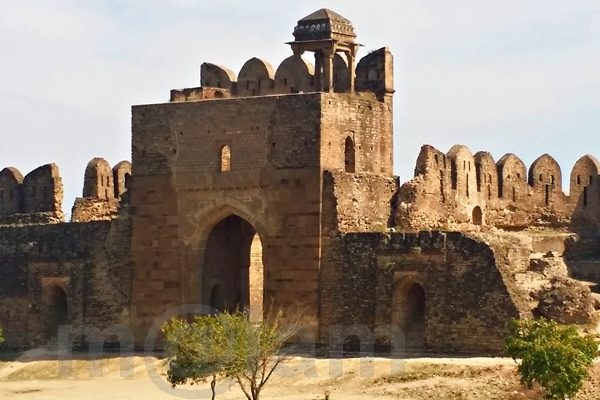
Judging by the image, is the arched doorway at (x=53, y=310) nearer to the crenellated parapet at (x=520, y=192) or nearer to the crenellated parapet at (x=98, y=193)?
the crenellated parapet at (x=98, y=193)

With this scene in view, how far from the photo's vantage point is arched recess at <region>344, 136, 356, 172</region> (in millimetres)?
34719

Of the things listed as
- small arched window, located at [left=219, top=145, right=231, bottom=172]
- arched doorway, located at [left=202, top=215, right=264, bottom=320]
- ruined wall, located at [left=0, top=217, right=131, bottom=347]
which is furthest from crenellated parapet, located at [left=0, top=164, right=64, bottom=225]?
small arched window, located at [left=219, top=145, right=231, bottom=172]

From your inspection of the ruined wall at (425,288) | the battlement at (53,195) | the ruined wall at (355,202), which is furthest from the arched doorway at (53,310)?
the ruined wall at (355,202)

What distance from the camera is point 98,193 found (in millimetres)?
39781

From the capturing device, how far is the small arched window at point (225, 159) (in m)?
35.2

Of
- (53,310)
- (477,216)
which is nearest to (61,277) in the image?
(53,310)

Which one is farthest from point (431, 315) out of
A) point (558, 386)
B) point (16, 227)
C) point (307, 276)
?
point (16, 227)

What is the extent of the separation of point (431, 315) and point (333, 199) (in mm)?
3219

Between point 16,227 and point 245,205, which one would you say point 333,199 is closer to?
point 245,205

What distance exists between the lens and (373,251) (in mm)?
33188

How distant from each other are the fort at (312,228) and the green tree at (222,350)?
3.75 meters

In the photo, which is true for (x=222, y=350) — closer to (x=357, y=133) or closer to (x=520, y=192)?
(x=357, y=133)

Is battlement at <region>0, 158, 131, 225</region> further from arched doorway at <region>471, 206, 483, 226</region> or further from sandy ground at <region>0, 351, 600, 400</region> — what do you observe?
arched doorway at <region>471, 206, 483, 226</region>

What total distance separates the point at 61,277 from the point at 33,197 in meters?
3.49
